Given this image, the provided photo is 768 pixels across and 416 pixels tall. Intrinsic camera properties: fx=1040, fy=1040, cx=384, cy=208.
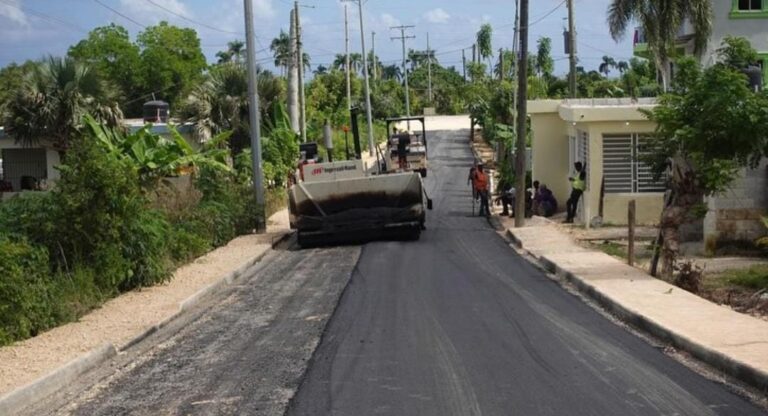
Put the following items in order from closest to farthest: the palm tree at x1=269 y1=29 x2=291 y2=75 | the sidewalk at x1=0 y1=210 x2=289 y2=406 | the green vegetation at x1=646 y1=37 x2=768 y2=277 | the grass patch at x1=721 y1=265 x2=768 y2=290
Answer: the sidewalk at x1=0 y1=210 x2=289 y2=406 < the grass patch at x1=721 y1=265 x2=768 y2=290 < the green vegetation at x1=646 y1=37 x2=768 y2=277 < the palm tree at x1=269 y1=29 x2=291 y2=75

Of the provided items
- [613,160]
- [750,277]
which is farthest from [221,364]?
[613,160]

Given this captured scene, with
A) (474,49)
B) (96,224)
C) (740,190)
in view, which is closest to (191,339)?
(96,224)

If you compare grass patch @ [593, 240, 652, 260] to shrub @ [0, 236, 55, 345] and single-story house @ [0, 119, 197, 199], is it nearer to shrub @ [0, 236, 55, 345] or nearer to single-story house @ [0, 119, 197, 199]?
shrub @ [0, 236, 55, 345]

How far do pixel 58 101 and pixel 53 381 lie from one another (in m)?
28.5

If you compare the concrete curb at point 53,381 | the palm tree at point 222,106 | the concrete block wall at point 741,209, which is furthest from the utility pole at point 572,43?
the concrete curb at point 53,381

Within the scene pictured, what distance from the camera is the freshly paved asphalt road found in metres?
8.42

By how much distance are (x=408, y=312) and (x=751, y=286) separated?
5.54m

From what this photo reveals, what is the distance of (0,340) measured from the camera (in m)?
11.8

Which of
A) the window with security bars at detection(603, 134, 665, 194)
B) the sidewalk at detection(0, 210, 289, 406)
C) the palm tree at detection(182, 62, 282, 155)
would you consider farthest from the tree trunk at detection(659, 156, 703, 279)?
the palm tree at detection(182, 62, 282, 155)

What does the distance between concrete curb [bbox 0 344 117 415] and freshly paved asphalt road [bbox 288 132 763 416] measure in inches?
96.0

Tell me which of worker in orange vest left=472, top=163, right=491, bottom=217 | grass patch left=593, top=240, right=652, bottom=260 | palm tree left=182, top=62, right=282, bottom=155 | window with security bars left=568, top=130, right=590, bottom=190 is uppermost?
palm tree left=182, top=62, right=282, bottom=155

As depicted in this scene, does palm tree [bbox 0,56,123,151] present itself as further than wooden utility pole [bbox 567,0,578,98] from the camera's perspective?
No

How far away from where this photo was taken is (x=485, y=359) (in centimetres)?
1031

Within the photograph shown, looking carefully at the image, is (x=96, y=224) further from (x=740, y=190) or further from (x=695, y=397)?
(x=740, y=190)
